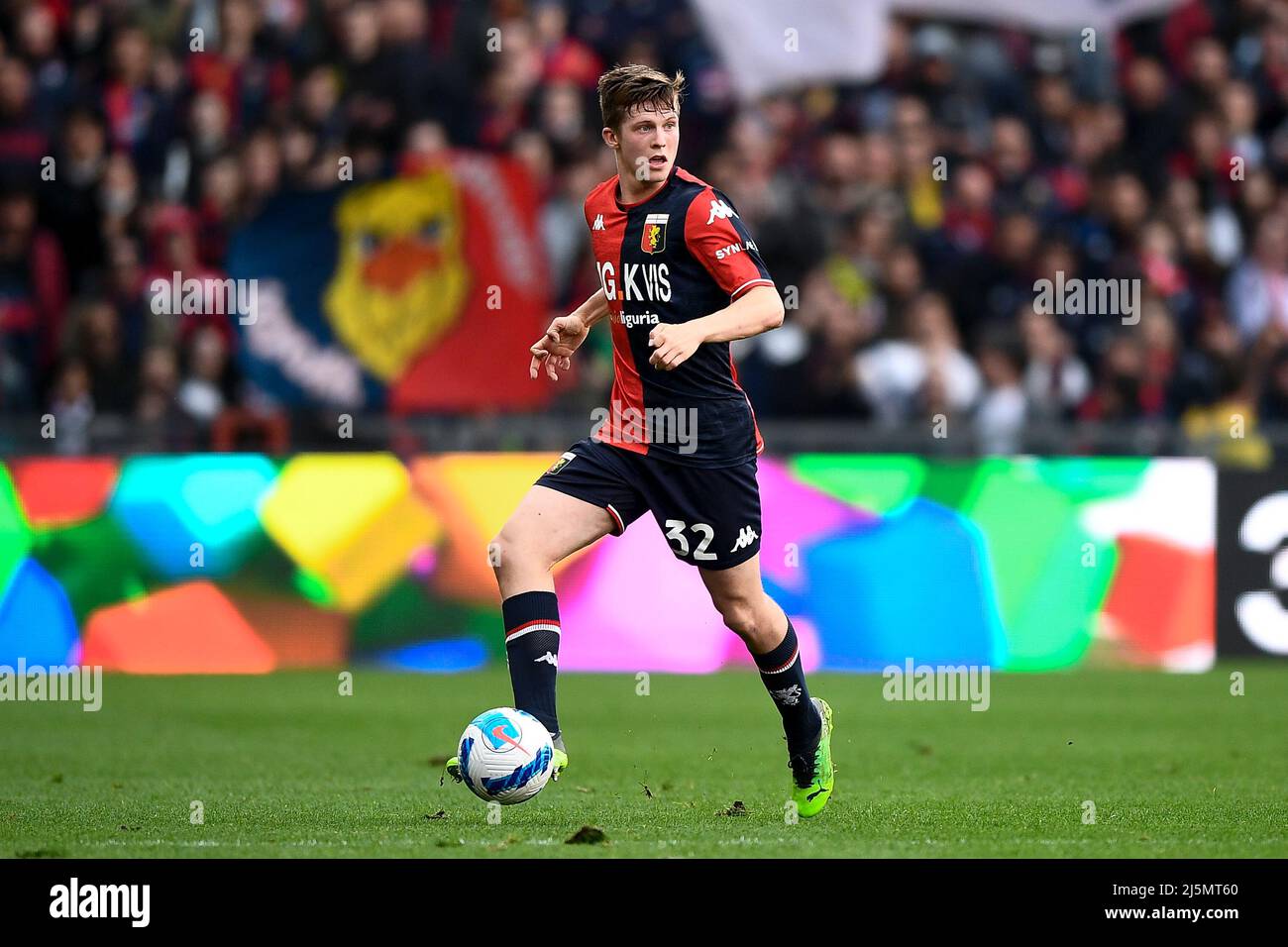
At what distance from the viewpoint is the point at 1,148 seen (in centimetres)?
1486

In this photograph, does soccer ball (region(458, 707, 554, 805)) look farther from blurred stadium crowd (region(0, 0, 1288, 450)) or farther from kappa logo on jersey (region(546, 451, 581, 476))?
blurred stadium crowd (region(0, 0, 1288, 450))

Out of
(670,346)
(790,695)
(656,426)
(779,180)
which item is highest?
(779,180)

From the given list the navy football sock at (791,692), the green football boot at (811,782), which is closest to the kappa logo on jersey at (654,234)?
the navy football sock at (791,692)

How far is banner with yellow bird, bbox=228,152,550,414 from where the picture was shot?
13984 millimetres

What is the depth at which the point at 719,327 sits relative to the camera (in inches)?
261

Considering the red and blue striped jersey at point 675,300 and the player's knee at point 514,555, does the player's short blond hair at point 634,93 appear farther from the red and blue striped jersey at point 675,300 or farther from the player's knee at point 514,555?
the player's knee at point 514,555

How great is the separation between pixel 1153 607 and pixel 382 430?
17.1ft

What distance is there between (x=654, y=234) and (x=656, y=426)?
674 millimetres

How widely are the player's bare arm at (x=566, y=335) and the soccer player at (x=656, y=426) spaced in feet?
0.13

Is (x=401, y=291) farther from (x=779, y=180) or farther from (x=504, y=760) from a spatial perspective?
(x=504, y=760)

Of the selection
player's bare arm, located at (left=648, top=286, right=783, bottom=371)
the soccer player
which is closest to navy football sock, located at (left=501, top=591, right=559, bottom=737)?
the soccer player

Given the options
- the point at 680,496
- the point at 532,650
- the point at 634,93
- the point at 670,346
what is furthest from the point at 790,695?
the point at 634,93

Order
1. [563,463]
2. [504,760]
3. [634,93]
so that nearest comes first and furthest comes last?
[504,760] → [634,93] → [563,463]

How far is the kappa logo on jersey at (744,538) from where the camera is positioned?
280 inches
